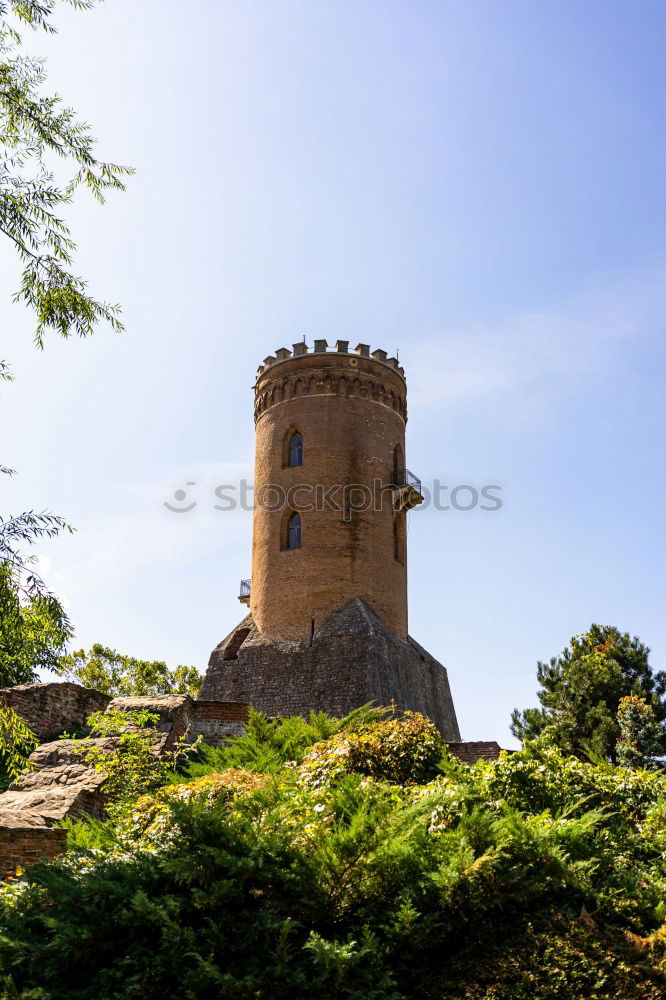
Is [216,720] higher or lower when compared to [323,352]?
lower

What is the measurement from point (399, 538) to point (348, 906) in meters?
18.6

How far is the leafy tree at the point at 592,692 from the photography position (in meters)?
22.7

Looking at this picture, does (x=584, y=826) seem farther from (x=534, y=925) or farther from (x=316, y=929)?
(x=316, y=929)

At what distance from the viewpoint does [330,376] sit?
23969mm

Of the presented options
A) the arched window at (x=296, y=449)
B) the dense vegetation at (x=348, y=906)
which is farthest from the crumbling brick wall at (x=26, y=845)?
the arched window at (x=296, y=449)

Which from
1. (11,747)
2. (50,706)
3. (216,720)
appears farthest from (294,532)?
(11,747)

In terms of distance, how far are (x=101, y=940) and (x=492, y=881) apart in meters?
2.36

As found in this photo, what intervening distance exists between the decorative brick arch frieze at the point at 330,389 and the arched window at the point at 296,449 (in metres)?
1.14

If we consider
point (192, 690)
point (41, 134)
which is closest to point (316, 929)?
point (41, 134)

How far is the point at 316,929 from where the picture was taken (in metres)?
5.35

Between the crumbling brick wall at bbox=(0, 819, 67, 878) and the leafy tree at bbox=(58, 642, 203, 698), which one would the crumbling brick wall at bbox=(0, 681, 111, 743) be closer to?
the crumbling brick wall at bbox=(0, 819, 67, 878)

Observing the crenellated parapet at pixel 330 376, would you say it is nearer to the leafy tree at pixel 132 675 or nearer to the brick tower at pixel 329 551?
the brick tower at pixel 329 551

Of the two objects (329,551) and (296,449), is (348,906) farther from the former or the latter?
(296,449)

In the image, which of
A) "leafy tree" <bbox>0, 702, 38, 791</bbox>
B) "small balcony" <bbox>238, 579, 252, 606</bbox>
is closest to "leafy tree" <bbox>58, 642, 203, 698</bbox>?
"small balcony" <bbox>238, 579, 252, 606</bbox>
